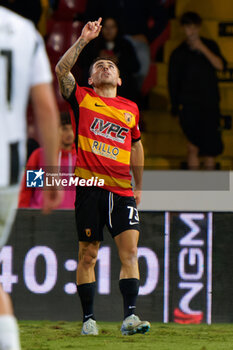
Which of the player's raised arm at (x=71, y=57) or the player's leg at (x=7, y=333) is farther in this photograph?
the player's raised arm at (x=71, y=57)

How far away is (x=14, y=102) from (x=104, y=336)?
2971mm

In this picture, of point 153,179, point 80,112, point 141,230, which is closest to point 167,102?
point 153,179

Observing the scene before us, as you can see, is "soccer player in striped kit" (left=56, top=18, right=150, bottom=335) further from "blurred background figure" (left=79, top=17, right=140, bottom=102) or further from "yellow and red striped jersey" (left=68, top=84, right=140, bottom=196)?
"blurred background figure" (left=79, top=17, right=140, bottom=102)

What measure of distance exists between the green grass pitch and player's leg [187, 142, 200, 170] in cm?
312

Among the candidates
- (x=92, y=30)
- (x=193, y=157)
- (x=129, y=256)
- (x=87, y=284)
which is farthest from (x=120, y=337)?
(x=193, y=157)

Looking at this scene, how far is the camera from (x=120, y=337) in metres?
5.82

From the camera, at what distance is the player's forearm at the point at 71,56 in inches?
221

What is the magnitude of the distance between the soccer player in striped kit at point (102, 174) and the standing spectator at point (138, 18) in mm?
3764

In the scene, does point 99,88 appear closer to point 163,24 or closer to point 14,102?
point 14,102

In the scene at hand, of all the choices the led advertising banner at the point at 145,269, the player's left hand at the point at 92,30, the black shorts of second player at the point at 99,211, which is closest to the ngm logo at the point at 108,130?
the black shorts of second player at the point at 99,211

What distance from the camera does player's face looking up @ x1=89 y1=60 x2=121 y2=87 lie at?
5984mm

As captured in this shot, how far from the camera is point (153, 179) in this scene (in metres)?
8.28

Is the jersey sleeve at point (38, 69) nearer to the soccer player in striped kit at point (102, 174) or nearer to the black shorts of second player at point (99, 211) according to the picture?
the soccer player in striped kit at point (102, 174)

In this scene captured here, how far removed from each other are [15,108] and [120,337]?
295 cm
